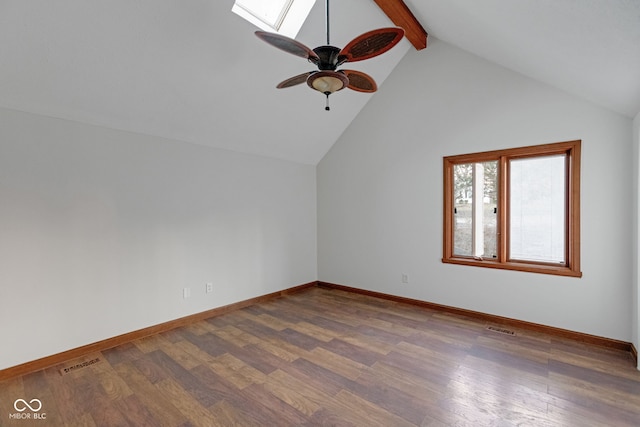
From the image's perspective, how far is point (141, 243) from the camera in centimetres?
318

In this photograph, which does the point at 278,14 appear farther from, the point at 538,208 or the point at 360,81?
the point at 538,208

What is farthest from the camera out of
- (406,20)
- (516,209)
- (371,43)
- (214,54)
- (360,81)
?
(516,209)

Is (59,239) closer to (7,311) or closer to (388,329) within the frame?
(7,311)

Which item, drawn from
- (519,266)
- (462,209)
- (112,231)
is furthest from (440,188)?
(112,231)

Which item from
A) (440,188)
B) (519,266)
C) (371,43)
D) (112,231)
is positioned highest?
(371,43)

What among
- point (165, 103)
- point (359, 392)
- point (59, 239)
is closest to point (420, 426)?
point (359, 392)

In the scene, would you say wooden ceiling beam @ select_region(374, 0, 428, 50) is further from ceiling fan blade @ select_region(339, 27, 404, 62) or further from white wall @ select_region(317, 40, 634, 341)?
ceiling fan blade @ select_region(339, 27, 404, 62)

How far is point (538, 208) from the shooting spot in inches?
132

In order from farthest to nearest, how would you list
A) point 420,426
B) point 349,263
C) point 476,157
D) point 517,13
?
point 349,263, point 476,157, point 517,13, point 420,426

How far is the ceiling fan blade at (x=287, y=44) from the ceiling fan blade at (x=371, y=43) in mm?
214

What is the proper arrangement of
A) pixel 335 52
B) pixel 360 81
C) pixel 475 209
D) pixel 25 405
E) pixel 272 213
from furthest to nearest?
pixel 272 213 → pixel 475 209 → pixel 360 81 → pixel 25 405 → pixel 335 52

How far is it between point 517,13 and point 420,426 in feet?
9.17

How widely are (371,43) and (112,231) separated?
2.98 metres

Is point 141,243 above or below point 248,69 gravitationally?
below
